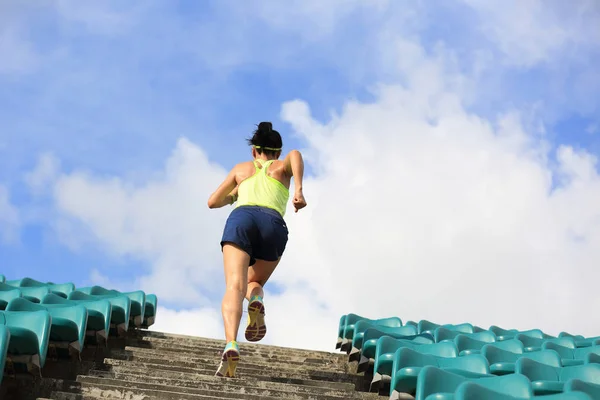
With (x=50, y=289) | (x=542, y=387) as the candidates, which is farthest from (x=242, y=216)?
(x=50, y=289)

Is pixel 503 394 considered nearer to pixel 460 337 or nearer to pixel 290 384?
pixel 290 384

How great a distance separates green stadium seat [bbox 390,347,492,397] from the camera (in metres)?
4.64

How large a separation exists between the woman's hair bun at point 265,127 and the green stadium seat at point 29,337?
1.86 meters

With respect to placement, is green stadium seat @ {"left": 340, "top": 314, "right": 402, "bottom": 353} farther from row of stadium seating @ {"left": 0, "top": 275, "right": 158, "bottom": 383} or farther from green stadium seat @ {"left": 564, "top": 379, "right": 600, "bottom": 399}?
green stadium seat @ {"left": 564, "top": 379, "right": 600, "bottom": 399}

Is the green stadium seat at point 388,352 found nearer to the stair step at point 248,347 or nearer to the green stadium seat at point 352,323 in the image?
the stair step at point 248,347

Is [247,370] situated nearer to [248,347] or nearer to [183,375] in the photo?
[183,375]

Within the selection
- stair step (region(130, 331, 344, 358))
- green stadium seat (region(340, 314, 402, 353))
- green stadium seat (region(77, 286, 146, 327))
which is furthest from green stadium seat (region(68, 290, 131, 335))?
green stadium seat (region(340, 314, 402, 353))

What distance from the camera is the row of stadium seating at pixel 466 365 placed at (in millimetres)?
3762

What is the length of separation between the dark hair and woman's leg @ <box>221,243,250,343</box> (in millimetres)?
848

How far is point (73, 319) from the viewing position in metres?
5.51

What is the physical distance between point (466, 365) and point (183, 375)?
1.96 metres

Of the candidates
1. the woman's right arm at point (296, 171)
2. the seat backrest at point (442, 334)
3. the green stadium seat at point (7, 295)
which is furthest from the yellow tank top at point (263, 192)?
the green stadium seat at point (7, 295)

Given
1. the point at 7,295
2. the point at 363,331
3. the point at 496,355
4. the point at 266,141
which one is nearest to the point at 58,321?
the point at 7,295

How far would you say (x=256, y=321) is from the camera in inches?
198
